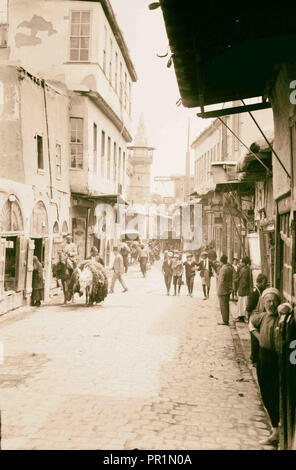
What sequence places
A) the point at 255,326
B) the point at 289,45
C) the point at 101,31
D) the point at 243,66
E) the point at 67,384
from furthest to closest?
the point at 101,31, the point at 67,384, the point at 243,66, the point at 255,326, the point at 289,45

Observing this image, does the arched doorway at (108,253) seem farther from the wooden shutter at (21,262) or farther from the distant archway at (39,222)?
the wooden shutter at (21,262)

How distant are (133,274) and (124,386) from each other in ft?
70.5

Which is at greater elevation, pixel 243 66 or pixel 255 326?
pixel 243 66

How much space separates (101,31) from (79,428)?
2140cm

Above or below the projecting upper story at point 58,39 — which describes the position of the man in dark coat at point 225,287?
below

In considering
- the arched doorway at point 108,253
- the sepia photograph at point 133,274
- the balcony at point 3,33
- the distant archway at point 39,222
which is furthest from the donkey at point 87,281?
the arched doorway at point 108,253

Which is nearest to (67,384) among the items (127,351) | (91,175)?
(127,351)

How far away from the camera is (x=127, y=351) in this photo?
33.5 ft

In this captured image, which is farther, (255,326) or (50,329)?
(50,329)

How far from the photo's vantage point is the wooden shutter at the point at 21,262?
15414mm

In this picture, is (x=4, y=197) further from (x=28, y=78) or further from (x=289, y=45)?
(x=289, y=45)

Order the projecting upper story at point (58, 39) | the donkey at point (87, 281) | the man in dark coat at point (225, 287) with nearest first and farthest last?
the man in dark coat at point (225, 287), the donkey at point (87, 281), the projecting upper story at point (58, 39)

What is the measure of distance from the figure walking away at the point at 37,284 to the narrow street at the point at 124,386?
2090 millimetres

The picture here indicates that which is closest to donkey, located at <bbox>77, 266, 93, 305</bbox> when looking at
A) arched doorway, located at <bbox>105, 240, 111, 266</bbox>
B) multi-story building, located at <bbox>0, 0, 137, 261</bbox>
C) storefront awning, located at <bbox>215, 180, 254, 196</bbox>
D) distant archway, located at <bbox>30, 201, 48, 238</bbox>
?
distant archway, located at <bbox>30, 201, 48, 238</bbox>
